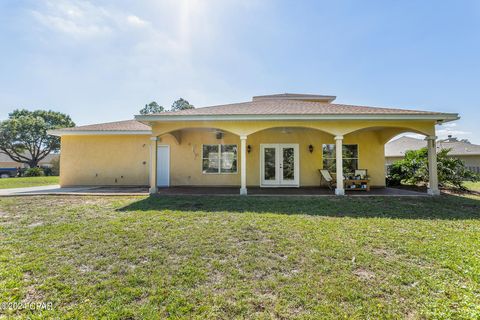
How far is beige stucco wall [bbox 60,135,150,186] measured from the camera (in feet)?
37.2

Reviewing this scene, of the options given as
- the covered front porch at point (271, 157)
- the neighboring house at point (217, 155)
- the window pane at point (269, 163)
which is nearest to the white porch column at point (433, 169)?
the neighboring house at point (217, 155)

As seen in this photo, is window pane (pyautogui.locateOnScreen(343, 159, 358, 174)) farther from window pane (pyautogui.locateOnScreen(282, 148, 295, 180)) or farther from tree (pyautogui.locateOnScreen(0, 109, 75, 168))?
tree (pyautogui.locateOnScreen(0, 109, 75, 168))

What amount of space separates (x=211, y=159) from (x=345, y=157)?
6.67 metres

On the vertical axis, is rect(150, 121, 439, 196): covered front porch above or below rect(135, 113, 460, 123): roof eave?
below

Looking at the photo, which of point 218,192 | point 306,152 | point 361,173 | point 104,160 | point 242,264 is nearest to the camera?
point 242,264

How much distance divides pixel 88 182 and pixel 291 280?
12.3 m

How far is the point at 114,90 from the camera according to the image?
1265cm

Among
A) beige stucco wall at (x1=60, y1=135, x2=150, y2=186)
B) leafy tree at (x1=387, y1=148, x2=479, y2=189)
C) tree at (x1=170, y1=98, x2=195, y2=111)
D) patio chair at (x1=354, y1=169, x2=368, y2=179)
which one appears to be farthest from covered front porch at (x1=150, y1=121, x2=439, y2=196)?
tree at (x1=170, y1=98, x2=195, y2=111)

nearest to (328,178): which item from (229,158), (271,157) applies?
(271,157)

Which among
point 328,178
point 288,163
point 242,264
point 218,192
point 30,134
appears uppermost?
point 30,134

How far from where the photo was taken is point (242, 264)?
312cm

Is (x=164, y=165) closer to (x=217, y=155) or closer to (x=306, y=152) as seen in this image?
(x=217, y=155)

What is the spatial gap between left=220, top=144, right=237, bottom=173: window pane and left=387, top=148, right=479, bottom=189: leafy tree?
852 cm

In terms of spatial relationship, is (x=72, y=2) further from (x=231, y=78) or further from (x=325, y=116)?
(x=325, y=116)
